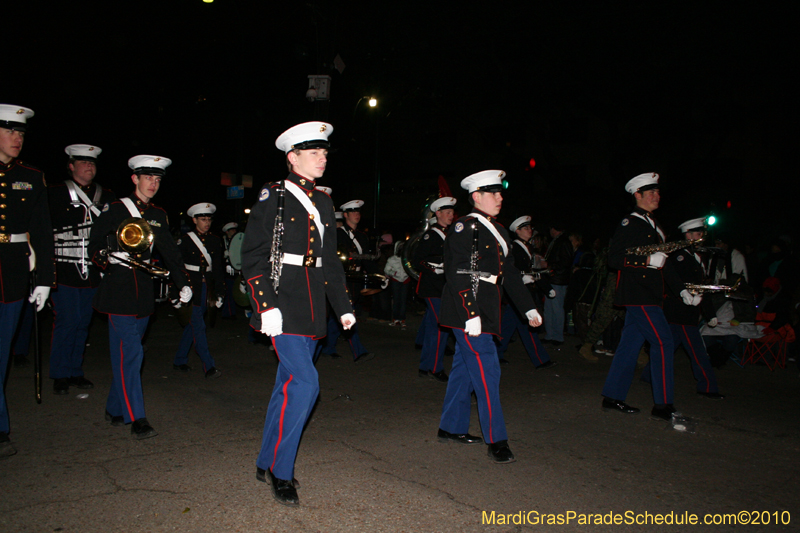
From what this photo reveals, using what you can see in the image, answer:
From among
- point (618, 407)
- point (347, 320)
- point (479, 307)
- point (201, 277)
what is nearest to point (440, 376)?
point (618, 407)

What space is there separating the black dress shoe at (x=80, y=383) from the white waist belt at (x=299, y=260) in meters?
3.79

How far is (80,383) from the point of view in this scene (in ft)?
19.8

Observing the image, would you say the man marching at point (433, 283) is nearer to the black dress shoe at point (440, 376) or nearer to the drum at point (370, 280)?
the black dress shoe at point (440, 376)

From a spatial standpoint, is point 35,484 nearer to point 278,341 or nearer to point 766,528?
point 278,341

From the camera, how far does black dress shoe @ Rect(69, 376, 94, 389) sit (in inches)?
237

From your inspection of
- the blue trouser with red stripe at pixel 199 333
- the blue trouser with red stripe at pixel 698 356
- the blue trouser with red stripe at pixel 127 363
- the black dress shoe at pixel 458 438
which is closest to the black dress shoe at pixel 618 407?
the blue trouser with red stripe at pixel 698 356

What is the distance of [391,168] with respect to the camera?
39531mm

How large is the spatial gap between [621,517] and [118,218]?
13.9 ft

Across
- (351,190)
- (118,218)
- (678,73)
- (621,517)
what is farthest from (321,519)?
(351,190)

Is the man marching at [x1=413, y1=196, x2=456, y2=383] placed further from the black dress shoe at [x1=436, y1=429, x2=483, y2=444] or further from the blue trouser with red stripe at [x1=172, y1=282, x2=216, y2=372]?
the blue trouser with red stripe at [x1=172, y1=282, x2=216, y2=372]

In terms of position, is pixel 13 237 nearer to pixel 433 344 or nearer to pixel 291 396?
pixel 291 396

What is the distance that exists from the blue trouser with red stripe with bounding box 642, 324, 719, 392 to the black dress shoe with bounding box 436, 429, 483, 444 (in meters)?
3.00

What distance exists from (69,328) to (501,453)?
4519mm

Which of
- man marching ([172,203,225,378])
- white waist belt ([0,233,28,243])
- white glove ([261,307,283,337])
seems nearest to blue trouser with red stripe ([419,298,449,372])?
man marching ([172,203,225,378])
